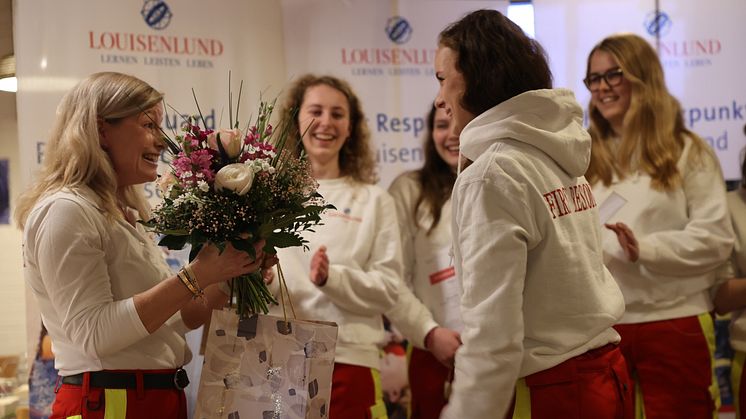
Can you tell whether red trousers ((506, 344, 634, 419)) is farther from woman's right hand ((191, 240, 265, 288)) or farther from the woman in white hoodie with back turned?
woman's right hand ((191, 240, 265, 288))

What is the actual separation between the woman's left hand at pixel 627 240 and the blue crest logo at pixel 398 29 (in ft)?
6.00

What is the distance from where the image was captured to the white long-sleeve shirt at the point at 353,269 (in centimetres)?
321

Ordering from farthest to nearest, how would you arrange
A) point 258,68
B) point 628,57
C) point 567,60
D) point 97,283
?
point 567,60
point 258,68
point 628,57
point 97,283

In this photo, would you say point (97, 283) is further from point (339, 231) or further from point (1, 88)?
point (1, 88)

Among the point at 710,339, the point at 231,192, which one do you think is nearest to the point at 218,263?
the point at 231,192

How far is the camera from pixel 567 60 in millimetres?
4621

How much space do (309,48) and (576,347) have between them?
2820 millimetres

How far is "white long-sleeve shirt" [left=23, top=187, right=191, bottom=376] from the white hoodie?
912 mm

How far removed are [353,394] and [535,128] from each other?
1.53 m

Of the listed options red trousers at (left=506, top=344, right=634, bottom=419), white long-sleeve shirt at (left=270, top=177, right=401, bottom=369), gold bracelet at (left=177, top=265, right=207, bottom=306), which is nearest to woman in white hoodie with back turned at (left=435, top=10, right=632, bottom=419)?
red trousers at (left=506, top=344, right=634, bottom=419)

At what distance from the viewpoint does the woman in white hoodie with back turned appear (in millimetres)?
1949

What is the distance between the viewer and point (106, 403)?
2238 millimetres

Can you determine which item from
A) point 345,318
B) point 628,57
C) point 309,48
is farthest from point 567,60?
point 345,318

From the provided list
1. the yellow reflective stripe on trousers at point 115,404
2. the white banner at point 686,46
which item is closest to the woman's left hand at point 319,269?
the yellow reflective stripe on trousers at point 115,404
